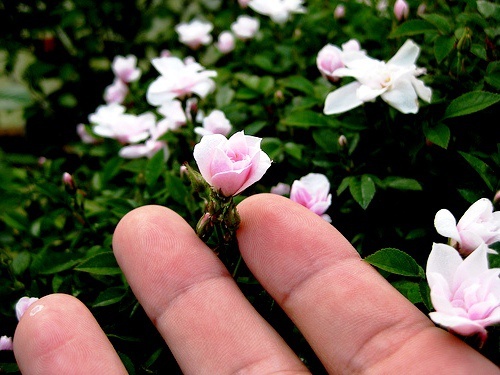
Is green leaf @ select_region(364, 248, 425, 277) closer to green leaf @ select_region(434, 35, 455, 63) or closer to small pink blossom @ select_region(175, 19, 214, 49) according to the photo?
green leaf @ select_region(434, 35, 455, 63)

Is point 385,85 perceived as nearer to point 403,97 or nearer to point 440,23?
point 403,97

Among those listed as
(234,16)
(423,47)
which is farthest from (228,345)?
(234,16)

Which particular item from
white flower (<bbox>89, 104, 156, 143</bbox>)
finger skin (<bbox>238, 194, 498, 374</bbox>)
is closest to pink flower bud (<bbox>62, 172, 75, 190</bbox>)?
white flower (<bbox>89, 104, 156, 143</bbox>)

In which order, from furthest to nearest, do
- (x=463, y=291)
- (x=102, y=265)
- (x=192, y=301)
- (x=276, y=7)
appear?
(x=276, y=7) < (x=102, y=265) < (x=192, y=301) < (x=463, y=291)

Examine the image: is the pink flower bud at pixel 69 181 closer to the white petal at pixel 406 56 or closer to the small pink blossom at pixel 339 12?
the white petal at pixel 406 56

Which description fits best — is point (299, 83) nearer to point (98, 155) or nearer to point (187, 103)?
point (187, 103)

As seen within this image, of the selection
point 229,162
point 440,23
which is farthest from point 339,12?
point 229,162
